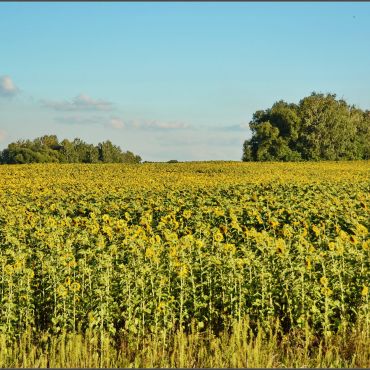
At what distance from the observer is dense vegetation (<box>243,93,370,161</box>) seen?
82.3 metres

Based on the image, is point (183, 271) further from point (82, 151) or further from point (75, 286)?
point (82, 151)

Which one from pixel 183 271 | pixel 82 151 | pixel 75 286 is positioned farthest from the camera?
pixel 82 151

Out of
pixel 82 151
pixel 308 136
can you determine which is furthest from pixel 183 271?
pixel 82 151

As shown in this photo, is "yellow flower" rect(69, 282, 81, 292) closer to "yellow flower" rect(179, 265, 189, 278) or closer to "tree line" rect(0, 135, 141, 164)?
"yellow flower" rect(179, 265, 189, 278)

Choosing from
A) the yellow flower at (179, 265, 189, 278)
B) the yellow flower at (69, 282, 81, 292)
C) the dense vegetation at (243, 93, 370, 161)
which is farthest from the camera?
the dense vegetation at (243, 93, 370, 161)

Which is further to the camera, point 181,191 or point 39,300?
point 181,191

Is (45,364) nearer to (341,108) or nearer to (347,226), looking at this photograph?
(347,226)

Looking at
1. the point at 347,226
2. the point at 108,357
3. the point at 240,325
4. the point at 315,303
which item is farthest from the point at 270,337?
the point at 347,226

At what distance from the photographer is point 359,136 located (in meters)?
89.9

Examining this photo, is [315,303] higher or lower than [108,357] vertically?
higher

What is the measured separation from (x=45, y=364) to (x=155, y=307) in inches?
63.4

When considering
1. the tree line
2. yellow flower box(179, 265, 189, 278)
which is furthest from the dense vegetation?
yellow flower box(179, 265, 189, 278)

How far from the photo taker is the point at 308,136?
83.0 metres

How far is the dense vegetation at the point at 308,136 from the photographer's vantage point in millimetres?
82312
